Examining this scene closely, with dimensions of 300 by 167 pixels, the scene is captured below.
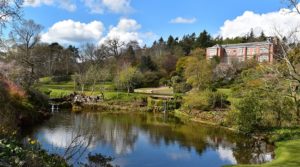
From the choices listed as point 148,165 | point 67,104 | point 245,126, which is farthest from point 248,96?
point 67,104

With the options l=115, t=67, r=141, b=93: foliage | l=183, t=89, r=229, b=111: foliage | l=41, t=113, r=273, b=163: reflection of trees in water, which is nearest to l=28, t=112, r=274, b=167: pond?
l=41, t=113, r=273, b=163: reflection of trees in water

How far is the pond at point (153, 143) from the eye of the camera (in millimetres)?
19641

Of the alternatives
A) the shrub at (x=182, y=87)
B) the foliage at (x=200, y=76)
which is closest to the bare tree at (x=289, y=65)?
the foliage at (x=200, y=76)

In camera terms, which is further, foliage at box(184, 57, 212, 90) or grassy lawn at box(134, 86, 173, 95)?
grassy lawn at box(134, 86, 173, 95)

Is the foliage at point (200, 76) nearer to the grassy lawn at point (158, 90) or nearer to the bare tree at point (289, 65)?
the grassy lawn at point (158, 90)

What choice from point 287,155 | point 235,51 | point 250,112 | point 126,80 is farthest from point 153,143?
point 235,51

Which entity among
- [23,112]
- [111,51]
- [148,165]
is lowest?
[148,165]

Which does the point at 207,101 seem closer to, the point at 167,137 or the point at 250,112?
the point at 250,112

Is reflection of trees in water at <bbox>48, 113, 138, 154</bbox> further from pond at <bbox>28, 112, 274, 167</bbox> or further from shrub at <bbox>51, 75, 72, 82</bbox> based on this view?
shrub at <bbox>51, 75, 72, 82</bbox>

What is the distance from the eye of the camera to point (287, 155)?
61.4 feet

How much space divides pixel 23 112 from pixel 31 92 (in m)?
7.60

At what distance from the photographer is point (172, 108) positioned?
4678 cm

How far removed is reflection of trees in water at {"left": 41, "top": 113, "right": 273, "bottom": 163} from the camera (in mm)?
22094

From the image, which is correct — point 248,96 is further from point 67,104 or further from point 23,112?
point 67,104
